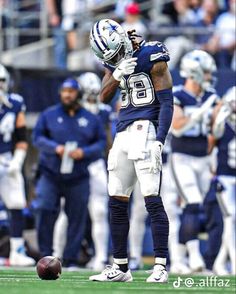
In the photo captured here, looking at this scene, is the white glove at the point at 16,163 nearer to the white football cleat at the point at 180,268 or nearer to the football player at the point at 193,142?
the football player at the point at 193,142

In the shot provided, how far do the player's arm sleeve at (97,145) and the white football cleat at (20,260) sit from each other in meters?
1.21

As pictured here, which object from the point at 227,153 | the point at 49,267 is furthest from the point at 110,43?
the point at 227,153

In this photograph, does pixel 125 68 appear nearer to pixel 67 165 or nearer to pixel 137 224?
pixel 67 165

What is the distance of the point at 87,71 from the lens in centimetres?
1541

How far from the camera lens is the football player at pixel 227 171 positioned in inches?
482

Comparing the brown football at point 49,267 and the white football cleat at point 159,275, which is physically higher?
the brown football at point 49,267

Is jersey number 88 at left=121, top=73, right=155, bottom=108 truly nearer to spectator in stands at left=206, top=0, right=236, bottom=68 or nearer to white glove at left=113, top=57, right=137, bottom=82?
white glove at left=113, top=57, right=137, bottom=82

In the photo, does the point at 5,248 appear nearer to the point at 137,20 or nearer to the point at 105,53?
the point at 137,20

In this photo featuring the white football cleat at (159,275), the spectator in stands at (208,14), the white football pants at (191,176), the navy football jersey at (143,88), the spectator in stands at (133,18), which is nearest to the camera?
the white football cleat at (159,275)

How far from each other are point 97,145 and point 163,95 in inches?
166

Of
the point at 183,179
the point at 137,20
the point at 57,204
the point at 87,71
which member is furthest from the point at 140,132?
the point at 137,20

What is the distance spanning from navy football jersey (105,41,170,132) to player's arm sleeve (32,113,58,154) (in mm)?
3809

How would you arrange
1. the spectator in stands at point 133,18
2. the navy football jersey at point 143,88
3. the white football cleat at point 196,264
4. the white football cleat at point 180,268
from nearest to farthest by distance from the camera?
the navy football jersey at point 143,88, the white football cleat at point 196,264, the white football cleat at point 180,268, the spectator in stands at point 133,18

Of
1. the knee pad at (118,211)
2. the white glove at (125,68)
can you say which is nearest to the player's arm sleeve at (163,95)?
the white glove at (125,68)
